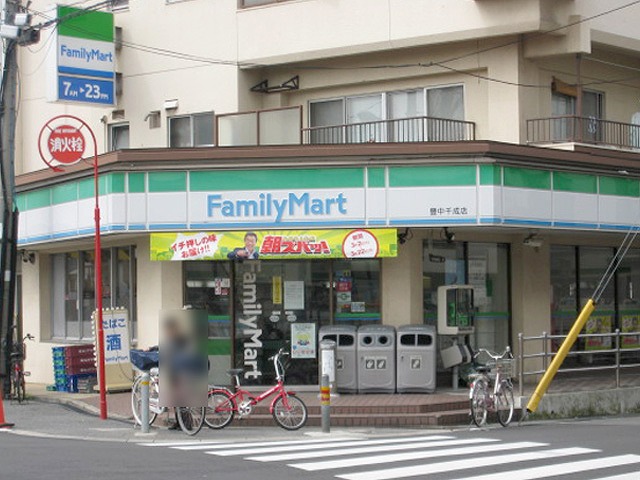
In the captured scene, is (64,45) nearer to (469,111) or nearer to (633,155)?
(469,111)

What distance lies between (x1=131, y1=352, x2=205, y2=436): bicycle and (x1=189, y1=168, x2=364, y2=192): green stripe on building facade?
4398mm

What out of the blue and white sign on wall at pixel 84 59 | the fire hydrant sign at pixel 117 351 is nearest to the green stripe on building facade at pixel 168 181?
the fire hydrant sign at pixel 117 351

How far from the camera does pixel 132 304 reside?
960 inches

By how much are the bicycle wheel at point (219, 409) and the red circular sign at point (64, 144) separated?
24.5ft

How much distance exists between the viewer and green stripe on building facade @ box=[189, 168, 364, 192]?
21.1m

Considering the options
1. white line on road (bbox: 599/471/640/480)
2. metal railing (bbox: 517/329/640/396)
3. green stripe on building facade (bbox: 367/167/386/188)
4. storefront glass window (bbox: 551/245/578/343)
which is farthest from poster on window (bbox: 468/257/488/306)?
white line on road (bbox: 599/471/640/480)

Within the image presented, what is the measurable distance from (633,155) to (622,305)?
15.0ft

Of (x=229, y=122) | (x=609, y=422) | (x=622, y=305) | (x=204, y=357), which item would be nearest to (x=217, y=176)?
(x=229, y=122)

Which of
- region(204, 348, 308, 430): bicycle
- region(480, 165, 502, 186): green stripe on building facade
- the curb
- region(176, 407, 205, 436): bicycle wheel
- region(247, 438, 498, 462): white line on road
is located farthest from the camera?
region(480, 165, 502, 186): green stripe on building facade

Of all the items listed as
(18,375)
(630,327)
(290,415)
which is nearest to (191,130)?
(18,375)

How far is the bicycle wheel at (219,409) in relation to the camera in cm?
1792

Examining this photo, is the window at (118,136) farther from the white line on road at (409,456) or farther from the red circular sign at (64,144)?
the white line on road at (409,456)

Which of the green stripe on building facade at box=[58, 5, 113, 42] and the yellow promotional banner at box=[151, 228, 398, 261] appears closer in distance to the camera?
the yellow promotional banner at box=[151, 228, 398, 261]

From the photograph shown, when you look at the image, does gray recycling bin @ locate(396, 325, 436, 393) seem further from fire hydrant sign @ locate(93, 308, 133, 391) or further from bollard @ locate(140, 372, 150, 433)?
fire hydrant sign @ locate(93, 308, 133, 391)
